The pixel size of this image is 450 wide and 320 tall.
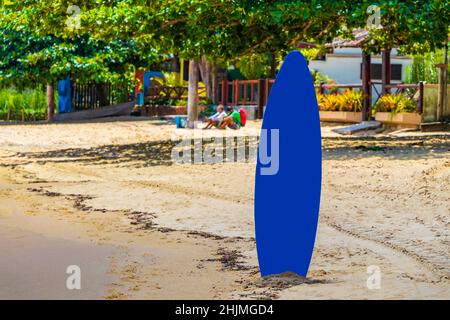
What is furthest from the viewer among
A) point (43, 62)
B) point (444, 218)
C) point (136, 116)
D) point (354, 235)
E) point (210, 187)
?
point (136, 116)

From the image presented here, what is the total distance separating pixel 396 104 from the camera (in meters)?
24.6

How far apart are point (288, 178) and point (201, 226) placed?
348cm

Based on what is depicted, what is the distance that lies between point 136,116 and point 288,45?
12.6 metres

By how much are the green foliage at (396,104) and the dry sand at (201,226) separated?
12.2ft

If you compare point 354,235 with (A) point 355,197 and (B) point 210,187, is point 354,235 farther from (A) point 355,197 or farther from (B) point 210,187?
(B) point 210,187

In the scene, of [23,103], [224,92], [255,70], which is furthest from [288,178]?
[23,103]

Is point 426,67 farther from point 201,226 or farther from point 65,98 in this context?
point 201,226

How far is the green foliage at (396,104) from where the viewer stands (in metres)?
24.5

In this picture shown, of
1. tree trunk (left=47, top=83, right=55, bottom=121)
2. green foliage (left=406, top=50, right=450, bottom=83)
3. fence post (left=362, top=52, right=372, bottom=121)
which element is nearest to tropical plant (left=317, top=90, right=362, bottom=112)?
fence post (left=362, top=52, right=372, bottom=121)

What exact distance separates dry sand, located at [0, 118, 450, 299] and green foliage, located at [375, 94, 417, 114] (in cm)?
372

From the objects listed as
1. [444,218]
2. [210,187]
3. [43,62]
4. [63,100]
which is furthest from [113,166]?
[63,100]

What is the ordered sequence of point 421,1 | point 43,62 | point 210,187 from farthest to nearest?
point 43,62 < point 421,1 < point 210,187

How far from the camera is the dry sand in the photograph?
8078 mm

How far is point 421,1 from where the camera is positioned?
1794 centimetres
